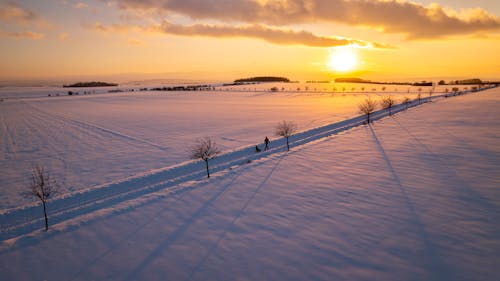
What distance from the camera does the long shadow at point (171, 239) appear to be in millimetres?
10203

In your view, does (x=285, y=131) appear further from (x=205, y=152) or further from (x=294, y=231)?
(x=294, y=231)

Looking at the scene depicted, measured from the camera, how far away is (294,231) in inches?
493

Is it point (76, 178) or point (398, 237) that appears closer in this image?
point (398, 237)

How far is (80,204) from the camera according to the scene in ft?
56.3

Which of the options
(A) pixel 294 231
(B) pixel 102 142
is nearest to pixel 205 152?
(A) pixel 294 231

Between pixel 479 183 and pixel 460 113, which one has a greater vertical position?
pixel 460 113

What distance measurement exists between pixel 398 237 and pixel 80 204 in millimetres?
17797

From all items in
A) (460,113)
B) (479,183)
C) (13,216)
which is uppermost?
(460,113)

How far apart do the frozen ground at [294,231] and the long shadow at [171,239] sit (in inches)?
2.1

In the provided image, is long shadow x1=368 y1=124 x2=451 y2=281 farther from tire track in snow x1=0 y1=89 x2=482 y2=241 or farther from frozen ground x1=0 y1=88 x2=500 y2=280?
tire track in snow x1=0 y1=89 x2=482 y2=241

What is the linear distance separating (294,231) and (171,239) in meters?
5.56

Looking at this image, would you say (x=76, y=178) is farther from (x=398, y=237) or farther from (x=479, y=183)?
(x=479, y=183)

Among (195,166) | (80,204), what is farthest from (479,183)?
(80,204)

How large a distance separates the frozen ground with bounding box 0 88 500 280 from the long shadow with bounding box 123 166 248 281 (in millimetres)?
54
